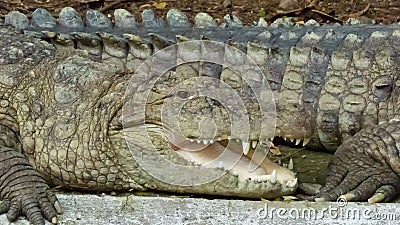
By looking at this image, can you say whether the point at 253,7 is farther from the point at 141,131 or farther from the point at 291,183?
the point at 291,183

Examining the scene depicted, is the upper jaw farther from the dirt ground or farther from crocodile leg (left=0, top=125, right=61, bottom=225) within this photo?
the dirt ground

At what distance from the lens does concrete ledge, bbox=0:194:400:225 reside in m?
3.01

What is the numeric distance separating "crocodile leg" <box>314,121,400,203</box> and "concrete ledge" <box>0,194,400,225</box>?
0.37m

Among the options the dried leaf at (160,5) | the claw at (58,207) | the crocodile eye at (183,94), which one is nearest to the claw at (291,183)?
the crocodile eye at (183,94)

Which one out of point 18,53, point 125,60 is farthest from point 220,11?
point 18,53

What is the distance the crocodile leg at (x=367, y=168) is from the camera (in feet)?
11.6

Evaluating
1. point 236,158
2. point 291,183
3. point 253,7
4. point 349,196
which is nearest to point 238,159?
point 236,158

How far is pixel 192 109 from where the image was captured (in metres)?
3.38

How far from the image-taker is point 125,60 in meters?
4.34

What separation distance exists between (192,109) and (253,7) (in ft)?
11.8

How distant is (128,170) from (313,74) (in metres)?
1.03

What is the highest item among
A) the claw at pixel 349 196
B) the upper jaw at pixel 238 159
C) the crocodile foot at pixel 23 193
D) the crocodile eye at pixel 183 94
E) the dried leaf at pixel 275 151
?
the crocodile eye at pixel 183 94

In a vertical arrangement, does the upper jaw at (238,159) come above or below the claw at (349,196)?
above

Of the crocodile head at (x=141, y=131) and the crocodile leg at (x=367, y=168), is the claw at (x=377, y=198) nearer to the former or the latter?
the crocodile leg at (x=367, y=168)
